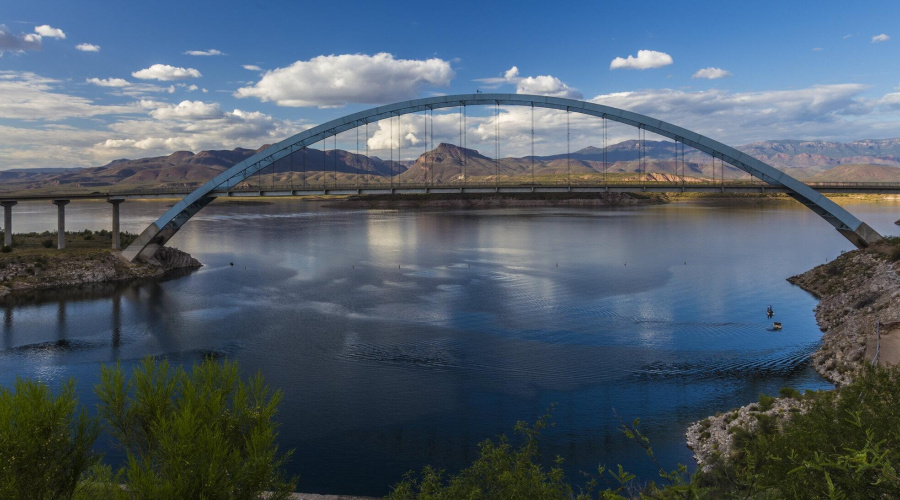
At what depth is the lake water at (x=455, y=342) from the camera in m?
16.7

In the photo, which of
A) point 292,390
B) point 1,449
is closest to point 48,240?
point 292,390

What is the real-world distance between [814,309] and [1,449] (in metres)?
36.2

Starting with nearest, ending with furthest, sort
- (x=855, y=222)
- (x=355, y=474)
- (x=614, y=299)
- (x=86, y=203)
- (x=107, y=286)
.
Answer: (x=355, y=474) → (x=614, y=299) → (x=855, y=222) → (x=107, y=286) → (x=86, y=203)

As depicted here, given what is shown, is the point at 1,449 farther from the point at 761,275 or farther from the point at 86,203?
the point at 86,203

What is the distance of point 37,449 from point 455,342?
1939cm

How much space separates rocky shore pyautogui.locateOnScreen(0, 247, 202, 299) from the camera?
1527 inches

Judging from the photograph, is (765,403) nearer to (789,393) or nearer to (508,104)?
(789,393)

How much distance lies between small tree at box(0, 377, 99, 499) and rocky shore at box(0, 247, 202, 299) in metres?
36.0

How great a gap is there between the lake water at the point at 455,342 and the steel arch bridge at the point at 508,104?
5284 millimetres

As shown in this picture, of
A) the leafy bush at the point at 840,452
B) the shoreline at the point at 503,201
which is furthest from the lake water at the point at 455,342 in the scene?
the shoreline at the point at 503,201

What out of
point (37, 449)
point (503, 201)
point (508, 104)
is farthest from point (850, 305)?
point (503, 201)

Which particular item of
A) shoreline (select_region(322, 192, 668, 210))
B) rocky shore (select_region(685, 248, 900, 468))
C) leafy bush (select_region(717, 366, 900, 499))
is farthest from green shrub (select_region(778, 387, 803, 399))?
shoreline (select_region(322, 192, 668, 210))

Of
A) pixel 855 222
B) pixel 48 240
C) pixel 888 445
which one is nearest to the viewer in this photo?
pixel 888 445

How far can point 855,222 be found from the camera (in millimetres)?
38406
